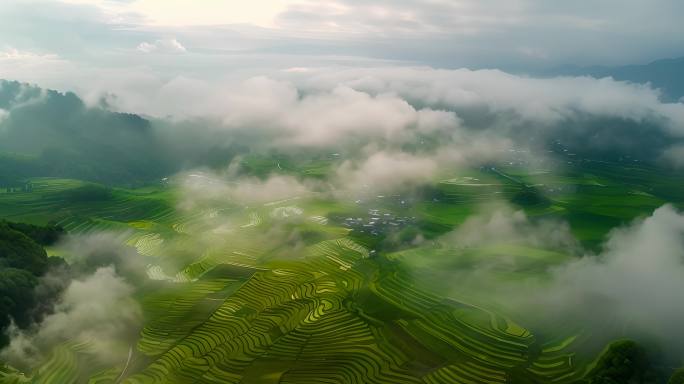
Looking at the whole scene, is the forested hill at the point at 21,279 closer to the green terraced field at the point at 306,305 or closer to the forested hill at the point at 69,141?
the green terraced field at the point at 306,305

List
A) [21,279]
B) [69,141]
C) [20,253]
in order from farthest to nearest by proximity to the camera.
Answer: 1. [69,141]
2. [20,253]
3. [21,279]

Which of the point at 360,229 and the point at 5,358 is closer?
the point at 5,358

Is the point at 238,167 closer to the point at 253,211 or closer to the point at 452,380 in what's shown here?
the point at 253,211

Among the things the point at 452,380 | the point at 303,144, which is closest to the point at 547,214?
the point at 452,380

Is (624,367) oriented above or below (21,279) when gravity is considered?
below

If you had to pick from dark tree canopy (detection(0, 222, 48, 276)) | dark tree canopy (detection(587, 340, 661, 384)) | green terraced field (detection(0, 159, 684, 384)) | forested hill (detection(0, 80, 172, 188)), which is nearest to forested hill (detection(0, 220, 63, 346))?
dark tree canopy (detection(0, 222, 48, 276))

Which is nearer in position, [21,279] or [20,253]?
[21,279]

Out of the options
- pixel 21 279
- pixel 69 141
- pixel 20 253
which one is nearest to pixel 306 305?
pixel 21 279

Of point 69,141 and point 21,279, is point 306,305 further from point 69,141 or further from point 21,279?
point 69,141
